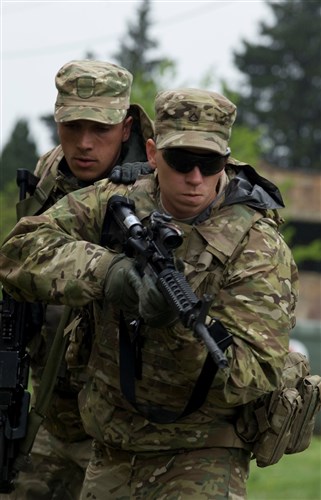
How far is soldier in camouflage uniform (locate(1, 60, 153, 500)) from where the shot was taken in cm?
668

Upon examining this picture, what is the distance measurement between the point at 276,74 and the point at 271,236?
62.8m

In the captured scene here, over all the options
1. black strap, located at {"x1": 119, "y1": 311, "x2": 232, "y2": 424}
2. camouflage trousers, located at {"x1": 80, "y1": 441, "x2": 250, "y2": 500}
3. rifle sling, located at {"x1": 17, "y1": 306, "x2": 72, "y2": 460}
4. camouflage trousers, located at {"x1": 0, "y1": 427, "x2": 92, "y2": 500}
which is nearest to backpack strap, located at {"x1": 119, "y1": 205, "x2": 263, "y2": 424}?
black strap, located at {"x1": 119, "y1": 311, "x2": 232, "y2": 424}

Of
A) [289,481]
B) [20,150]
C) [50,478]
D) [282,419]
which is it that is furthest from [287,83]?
[282,419]

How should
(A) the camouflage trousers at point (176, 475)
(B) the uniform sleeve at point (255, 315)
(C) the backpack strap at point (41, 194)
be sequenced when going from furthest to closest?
(C) the backpack strap at point (41, 194) → (A) the camouflage trousers at point (176, 475) → (B) the uniform sleeve at point (255, 315)

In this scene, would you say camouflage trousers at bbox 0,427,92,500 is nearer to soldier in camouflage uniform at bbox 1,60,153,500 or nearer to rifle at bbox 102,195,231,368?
soldier in camouflage uniform at bbox 1,60,153,500

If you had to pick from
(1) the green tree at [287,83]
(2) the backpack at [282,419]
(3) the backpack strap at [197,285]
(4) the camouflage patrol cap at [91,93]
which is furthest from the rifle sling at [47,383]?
(1) the green tree at [287,83]

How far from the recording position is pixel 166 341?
5.39 metres

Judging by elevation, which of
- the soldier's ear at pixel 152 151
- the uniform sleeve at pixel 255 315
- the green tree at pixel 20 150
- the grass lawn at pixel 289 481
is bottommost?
A: the green tree at pixel 20 150

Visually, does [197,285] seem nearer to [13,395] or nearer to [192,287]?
[192,287]

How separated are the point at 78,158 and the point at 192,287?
1376 millimetres

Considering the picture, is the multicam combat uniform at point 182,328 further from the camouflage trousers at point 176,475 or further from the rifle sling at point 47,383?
the rifle sling at point 47,383

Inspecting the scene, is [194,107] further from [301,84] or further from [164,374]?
[301,84]

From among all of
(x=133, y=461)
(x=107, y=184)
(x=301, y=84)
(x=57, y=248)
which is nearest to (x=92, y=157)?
(x=107, y=184)

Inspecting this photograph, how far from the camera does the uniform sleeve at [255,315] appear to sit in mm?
5410
